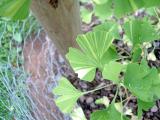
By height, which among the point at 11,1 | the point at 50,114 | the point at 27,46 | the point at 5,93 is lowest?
the point at 50,114

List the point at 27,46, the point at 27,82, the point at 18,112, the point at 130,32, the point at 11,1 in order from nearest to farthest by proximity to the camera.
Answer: the point at 11,1
the point at 130,32
the point at 18,112
the point at 27,82
the point at 27,46

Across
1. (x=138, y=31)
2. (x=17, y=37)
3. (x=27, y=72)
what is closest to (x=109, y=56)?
(x=138, y=31)

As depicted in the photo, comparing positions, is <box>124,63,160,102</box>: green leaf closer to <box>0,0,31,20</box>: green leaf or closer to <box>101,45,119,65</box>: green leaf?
<box>101,45,119,65</box>: green leaf

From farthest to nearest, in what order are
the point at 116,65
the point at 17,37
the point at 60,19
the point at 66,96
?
the point at 17,37 < the point at 60,19 < the point at 66,96 < the point at 116,65

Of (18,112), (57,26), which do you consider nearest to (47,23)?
(57,26)

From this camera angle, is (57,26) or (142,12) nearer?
(57,26)

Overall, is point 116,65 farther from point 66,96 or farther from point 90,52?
point 66,96

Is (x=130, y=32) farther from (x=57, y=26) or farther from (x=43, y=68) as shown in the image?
(x=43, y=68)

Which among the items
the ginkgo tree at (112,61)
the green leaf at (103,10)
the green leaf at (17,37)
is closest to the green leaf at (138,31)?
the ginkgo tree at (112,61)
